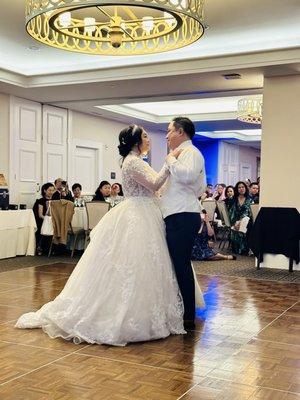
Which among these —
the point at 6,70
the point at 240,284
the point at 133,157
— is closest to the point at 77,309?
the point at 133,157

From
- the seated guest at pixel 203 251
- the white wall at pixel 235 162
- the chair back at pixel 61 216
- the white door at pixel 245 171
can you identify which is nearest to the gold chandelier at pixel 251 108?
the seated guest at pixel 203 251

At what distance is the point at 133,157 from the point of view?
154 inches

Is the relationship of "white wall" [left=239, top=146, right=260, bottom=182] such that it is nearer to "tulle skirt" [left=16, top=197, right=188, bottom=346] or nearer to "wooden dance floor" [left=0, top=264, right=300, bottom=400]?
"wooden dance floor" [left=0, top=264, right=300, bottom=400]

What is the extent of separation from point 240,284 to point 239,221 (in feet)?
9.82

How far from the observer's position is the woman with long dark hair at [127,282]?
3611mm

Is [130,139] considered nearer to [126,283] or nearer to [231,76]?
[126,283]

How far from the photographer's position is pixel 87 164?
1152 centimetres

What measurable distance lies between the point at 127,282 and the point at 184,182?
778 millimetres

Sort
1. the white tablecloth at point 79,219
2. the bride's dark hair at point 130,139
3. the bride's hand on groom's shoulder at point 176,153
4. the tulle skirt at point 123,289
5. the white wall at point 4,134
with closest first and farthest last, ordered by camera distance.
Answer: the tulle skirt at point 123,289, the bride's hand on groom's shoulder at point 176,153, the bride's dark hair at point 130,139, the white tablecloth at point 79,219, the white wall at point 4,134

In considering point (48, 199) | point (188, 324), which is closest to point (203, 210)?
point (48, 199)

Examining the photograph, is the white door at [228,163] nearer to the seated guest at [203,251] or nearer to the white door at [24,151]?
the white door at [24,151]

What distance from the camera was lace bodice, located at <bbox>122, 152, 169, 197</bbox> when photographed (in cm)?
381

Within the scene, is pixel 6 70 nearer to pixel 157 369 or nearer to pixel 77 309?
pixel 77 309

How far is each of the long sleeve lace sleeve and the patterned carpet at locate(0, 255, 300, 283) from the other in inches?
127
